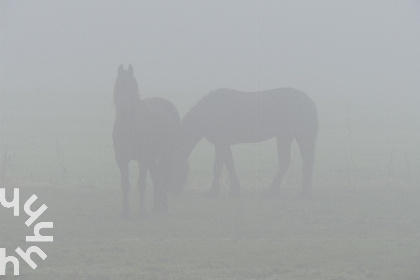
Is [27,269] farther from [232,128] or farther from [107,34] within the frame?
[107,34]

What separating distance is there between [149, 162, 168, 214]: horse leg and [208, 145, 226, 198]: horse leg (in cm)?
141

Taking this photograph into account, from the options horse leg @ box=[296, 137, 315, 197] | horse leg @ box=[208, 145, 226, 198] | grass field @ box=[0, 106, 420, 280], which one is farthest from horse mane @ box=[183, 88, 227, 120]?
horse leg @ box=[296, 137, 315, 197]

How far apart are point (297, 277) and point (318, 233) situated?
8.04 feet

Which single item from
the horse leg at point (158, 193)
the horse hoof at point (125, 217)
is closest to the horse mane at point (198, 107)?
the horse leg at point (158, 193)

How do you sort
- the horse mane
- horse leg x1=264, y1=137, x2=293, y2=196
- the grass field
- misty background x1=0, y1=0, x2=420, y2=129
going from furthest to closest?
misty background x1=0, y1=0, x2=420, y2=129, horse leg x1=264, y1=137, x2=293, y2=196, the horse mane, the grass field

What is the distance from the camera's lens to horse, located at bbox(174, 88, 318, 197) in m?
12.4

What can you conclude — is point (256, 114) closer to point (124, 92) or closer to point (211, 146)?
point (124, 92)

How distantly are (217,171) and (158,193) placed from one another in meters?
1.88

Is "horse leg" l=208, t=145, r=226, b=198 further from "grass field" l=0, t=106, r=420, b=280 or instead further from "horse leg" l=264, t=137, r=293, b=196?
"horse leg" l=264, t=137, r=293, b=196

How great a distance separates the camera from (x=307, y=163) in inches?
491

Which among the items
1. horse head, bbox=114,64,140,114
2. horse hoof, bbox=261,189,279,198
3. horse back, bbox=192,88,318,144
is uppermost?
horse head, bbox=114,64,140,114

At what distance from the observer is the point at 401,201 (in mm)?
11688

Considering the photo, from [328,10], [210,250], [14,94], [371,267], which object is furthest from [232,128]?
[14,94]

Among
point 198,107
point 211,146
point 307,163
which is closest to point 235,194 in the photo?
point 307,163
